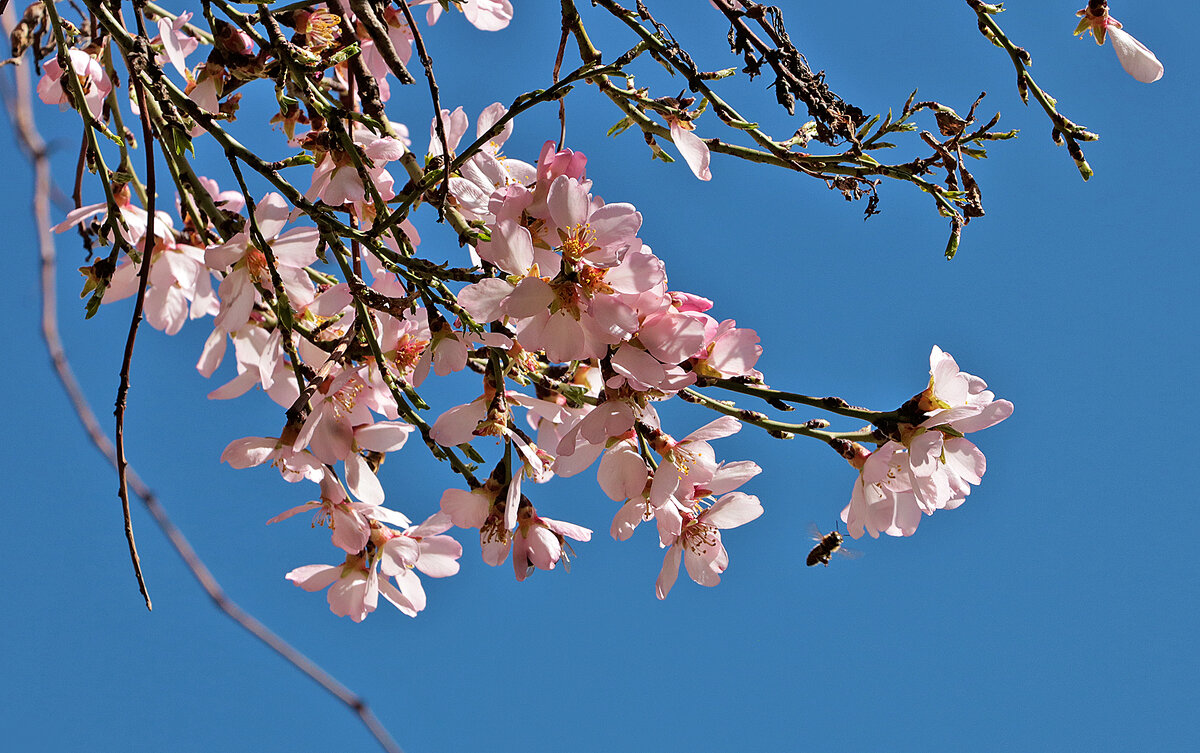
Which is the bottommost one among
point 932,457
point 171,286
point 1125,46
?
point 932,457

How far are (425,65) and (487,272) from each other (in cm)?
17

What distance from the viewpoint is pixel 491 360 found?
821mm

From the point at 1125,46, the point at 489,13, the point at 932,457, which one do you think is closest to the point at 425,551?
the point at 932,457

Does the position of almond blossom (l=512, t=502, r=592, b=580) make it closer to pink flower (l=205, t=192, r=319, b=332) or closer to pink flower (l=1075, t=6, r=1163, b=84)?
pink flower (l=205, t=192, r=319, b=332)

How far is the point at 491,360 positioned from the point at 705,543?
304 mm

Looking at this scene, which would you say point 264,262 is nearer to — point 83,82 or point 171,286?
point 171,286

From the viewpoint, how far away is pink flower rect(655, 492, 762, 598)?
940 millimetres

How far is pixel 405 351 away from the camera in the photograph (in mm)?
963

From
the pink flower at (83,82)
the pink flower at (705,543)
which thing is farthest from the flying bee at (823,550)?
the pink flower at (83,82)

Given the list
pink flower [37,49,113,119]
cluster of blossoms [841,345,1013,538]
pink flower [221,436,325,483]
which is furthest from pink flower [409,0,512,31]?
cluster of blossoms [841,345,1013,538]

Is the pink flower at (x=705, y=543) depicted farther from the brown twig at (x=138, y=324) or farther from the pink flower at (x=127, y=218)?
the pink flower at (x=127, y=218)

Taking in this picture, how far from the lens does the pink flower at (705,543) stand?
0.94m

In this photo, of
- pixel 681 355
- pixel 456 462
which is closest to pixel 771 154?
pixel 681 355

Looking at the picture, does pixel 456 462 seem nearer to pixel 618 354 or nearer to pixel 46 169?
pixel 618 354
